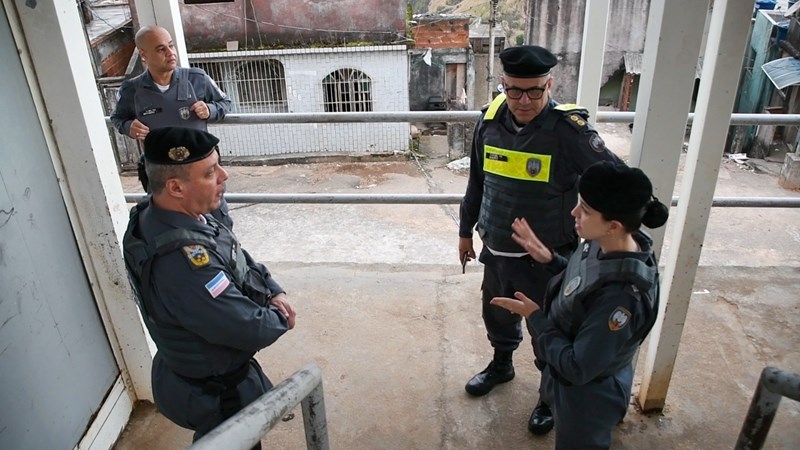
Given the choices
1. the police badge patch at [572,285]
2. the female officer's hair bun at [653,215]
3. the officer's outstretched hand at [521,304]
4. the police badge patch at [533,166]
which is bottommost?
the officer's outstretched hand at [521,304]

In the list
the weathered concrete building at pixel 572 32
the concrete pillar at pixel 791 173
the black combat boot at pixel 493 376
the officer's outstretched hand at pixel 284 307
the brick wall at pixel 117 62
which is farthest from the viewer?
the weathered concrete building at pixel 572 32

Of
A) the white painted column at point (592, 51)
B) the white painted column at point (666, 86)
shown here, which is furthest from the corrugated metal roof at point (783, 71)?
the white painted column at point (666, 86)

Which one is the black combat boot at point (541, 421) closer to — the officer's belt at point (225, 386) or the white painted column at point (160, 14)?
the officer's belt at point (225, 386)

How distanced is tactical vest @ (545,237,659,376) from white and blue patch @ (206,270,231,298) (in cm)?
101

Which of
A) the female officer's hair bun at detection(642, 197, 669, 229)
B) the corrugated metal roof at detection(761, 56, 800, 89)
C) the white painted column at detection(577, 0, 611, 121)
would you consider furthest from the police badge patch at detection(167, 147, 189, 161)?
the corrugated metal roof at detection(761, 56, 800, 89)

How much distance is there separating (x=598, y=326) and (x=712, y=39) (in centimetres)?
115

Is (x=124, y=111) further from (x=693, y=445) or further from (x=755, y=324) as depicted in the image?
(x=755, y=324)

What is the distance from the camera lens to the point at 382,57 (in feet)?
45.8

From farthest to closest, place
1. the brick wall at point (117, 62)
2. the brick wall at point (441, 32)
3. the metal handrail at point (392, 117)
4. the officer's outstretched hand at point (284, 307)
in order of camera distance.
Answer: the brick wall at point (441, 32) → the brick wall at point (117, 62) → the metal handrail at point (392, 117) → the officer's outstretched hand at point (284, 307)

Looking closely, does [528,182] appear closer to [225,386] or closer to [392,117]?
[392,117]

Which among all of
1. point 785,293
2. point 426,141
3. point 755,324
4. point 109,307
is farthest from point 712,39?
point 426,141

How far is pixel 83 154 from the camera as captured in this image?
213 centimetres

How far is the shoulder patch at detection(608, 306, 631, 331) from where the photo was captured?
4.95ft

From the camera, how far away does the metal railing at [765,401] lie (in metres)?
1.23
